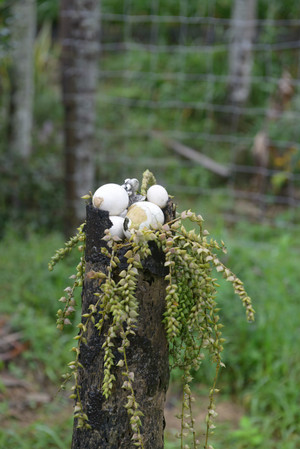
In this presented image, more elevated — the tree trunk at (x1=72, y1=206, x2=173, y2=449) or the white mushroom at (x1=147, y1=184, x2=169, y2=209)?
the white mushroom at (x1=147, y1=184, x2=169, y2=209)

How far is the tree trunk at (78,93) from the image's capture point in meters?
3.92

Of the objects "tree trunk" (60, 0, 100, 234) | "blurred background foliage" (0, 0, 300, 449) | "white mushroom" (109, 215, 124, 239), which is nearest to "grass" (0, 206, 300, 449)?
"blurred background foliage" (0, 0, 300, 449)

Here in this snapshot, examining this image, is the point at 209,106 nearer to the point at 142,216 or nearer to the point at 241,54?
the point at 241,54

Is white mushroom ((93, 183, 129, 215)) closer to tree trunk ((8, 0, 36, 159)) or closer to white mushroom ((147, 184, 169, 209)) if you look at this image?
white mushroom ((147, 184, 169, 209))

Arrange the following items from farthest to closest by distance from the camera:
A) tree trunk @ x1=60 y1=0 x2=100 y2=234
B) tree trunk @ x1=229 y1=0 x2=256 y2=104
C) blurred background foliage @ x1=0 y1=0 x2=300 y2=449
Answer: tree trunk @ x1=229 y1=0 x2=256 y2=104
tree trunk @ x1=60 y1=0 x2=100 y2=234
blurred background foliage @ x1=0 y1=0 x2=300 y2=449

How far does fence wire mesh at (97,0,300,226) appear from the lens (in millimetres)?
5840

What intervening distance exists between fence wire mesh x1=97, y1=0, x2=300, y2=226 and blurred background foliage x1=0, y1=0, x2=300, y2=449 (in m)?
0.02

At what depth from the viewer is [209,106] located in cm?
717

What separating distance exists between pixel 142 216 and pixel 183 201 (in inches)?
175

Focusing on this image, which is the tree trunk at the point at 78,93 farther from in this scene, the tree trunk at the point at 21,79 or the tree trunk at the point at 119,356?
the tree trunk at the point at 119,356

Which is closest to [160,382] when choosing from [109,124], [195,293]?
[195,293]

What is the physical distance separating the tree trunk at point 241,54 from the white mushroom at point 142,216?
5890mm

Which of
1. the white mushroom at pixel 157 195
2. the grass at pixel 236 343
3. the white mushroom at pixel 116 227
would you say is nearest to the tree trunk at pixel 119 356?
the white mushroom at pixel 116 227

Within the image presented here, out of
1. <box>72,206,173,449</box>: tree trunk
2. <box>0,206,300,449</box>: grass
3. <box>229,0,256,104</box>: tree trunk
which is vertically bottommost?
<box>0,206,300,449</box>: grass
